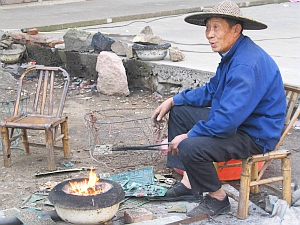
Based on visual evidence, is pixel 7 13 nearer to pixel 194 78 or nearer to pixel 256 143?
pixel 194 78

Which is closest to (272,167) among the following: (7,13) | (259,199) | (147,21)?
(259,199)

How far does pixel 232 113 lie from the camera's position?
11.4 feet

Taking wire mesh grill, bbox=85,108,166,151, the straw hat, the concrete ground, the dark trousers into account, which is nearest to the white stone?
the concrete ground

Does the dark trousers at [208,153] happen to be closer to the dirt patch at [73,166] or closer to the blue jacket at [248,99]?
the blue jacket at [248,99]

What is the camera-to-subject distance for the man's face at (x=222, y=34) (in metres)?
3.72

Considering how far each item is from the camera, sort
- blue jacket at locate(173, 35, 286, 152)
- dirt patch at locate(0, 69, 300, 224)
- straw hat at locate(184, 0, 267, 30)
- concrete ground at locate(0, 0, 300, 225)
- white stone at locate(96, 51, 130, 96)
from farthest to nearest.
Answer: concrete ground at locate(0, 0, 300, 225) → white stone at locate(96, 51, 130, 96) → dirt patch at locate(0, 69, 300, 224) → straw hat at locate(184, 0, 267, 30) → blue jacket at locate(173, 35, 286, 152)

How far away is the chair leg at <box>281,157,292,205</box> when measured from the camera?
387 centimetres

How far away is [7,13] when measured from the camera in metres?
14.4

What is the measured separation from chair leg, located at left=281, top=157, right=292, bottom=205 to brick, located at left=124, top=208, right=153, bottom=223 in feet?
3.30

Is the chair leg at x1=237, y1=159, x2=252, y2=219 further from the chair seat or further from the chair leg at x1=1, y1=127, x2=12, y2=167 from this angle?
the chair leg at x1=1, y1=127, x2=12, y2=167

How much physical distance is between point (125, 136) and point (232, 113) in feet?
8.73

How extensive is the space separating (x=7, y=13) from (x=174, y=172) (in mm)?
10804

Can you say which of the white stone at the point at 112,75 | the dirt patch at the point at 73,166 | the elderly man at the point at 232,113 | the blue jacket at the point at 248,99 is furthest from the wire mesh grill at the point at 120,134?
the blue jacket at the point at 248,99

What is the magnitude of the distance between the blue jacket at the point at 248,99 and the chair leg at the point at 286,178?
175mm
